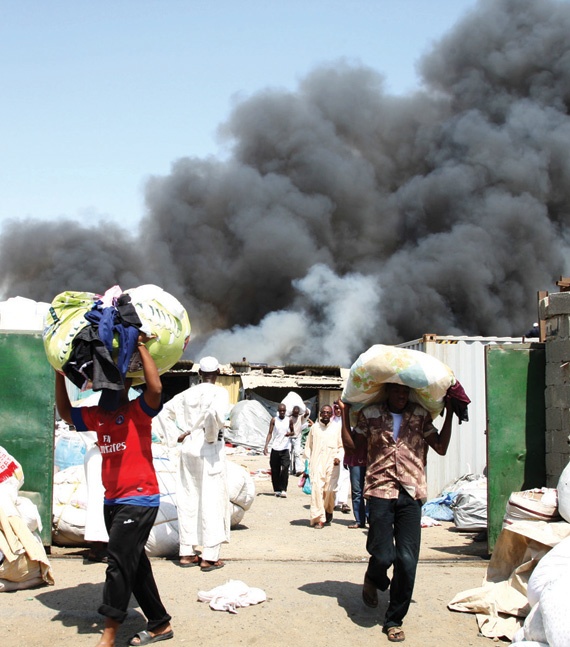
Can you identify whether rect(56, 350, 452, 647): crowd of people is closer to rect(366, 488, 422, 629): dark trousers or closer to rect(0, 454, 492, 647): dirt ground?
rect(366, 488, 422, 629): dark trousers

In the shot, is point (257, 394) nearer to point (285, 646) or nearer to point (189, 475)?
point (189, 475)

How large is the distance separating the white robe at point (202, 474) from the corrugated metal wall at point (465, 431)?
390 centimetres

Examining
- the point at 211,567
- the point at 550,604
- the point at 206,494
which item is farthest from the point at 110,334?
the point at 211,567

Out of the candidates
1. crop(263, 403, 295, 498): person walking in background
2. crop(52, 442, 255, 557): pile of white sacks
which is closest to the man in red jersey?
crop(52, 442, 255, 557): pile of white sacks

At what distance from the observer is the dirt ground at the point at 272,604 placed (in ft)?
11.9

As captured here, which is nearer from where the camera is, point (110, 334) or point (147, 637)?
point (110, 334)

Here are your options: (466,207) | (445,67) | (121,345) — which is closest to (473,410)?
(121,345)

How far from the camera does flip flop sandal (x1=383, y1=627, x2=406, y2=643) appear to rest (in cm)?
364

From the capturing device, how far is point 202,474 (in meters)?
5.53

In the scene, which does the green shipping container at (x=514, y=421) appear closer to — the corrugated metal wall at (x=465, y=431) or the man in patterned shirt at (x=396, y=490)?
the man in patterned shirt at (x=396, y=490)

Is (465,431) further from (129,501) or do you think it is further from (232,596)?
(129,501)

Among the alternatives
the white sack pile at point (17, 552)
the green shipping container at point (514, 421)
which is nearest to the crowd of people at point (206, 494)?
the white sack pile at point (17, 552)

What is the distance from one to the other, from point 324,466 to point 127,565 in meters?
4.86

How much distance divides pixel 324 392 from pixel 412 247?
17.7m
